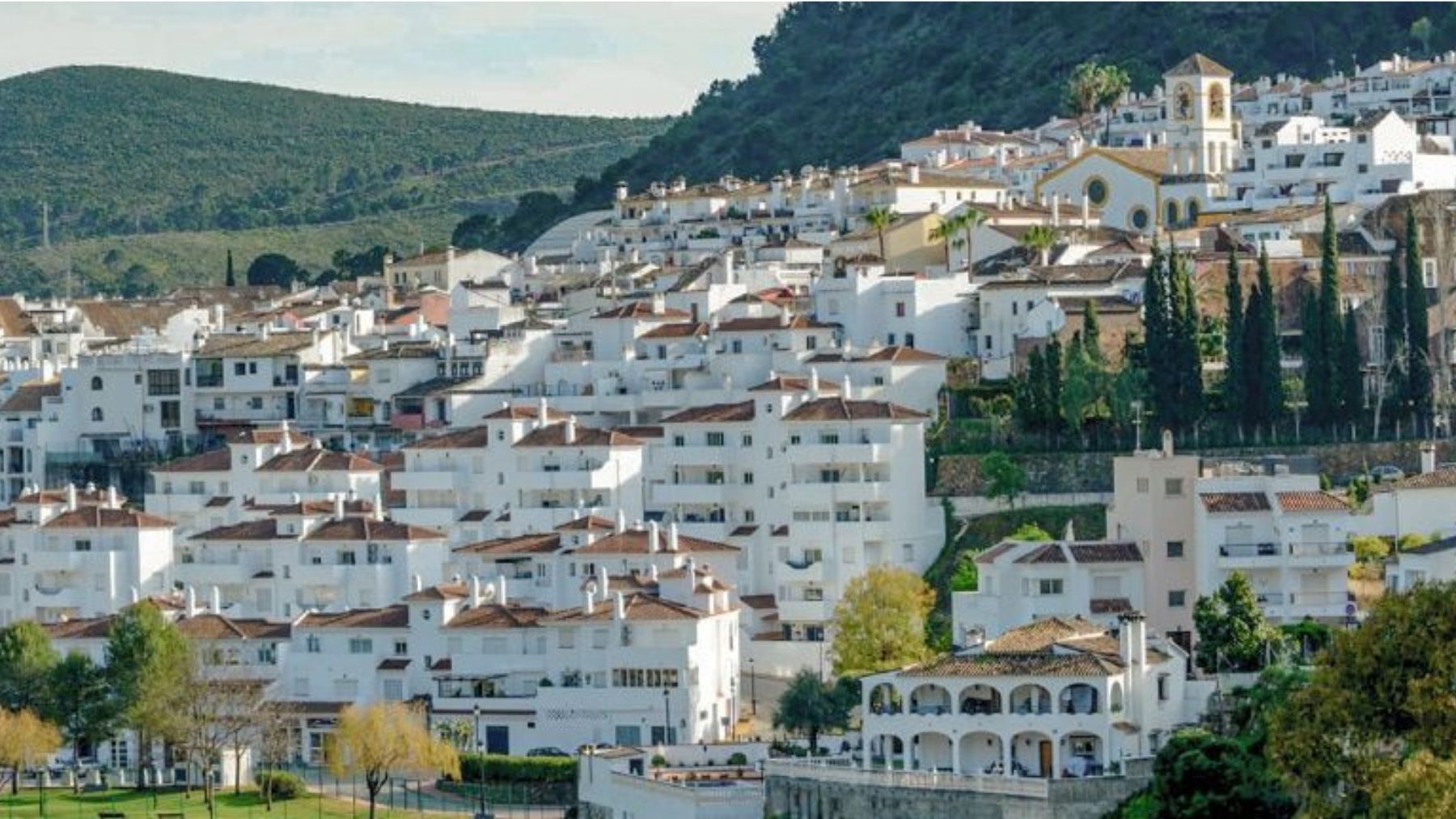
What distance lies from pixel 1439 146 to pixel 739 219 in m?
25.0

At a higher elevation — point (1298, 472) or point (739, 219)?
point (739, 219)

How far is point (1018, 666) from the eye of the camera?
76.7 m

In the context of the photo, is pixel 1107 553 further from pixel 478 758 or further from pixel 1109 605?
pixel 478 758

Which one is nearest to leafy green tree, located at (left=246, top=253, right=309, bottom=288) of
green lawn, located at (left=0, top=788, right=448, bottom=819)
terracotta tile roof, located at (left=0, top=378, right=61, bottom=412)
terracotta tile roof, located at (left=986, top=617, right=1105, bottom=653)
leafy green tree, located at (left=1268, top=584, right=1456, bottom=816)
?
terracotta tile roof, located at (left=0, top=378, right=61, bottom=412)

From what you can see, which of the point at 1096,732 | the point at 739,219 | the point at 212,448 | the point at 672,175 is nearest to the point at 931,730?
the point at 1096,732

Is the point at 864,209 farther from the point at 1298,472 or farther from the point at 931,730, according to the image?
the point at 931,730

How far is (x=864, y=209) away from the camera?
135m

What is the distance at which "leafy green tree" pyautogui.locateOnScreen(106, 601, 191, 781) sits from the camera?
290ft

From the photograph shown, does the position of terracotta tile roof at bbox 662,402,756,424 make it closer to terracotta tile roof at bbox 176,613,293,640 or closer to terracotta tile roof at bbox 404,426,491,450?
terracotta tile roof at bbox 404,426,491,450

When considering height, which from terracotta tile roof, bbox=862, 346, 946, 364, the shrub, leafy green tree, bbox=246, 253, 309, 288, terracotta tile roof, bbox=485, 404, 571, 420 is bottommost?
the shrub

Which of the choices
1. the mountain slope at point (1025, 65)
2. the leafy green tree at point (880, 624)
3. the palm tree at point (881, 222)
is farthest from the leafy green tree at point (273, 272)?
the leafy green tree at point (880, 624)

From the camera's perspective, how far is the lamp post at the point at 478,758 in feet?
278

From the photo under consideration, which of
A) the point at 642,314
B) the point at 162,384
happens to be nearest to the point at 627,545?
the point at 642,314

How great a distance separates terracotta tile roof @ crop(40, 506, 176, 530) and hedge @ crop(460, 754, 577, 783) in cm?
1818
